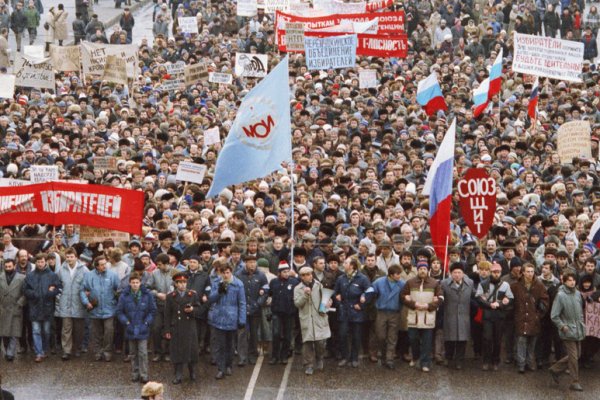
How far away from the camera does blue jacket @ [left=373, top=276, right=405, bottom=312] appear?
1830cm

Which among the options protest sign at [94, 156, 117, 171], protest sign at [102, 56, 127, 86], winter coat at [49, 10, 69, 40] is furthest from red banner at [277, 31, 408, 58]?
winter coat at [49, 10, 69, 40]

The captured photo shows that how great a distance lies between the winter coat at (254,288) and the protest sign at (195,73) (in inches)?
532

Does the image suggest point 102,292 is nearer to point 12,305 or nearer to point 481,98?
point 12,305

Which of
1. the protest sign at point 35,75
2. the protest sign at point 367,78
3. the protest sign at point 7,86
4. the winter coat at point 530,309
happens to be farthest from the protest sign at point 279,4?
the winter coat at point 530,309

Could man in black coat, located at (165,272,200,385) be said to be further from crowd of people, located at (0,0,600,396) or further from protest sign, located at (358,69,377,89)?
protest sign, located at (358,69,377,89)

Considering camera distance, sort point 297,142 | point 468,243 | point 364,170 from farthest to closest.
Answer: point 297,142 → point 364,170 → point 468,243

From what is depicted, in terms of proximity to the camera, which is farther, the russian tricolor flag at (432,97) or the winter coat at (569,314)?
the russian tricolor flag at (432,97)

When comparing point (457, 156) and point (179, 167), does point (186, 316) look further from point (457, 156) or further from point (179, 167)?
point (457, 156)

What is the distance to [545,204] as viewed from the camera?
2247 centimetres

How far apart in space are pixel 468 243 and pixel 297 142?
777 centimetres

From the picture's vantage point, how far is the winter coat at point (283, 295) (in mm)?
18219

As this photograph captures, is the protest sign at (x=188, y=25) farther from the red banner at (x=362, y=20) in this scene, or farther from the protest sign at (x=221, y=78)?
the protest sign at (x=221, y=78)

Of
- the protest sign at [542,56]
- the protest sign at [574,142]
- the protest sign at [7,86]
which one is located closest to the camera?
the protest sign at [574,142]

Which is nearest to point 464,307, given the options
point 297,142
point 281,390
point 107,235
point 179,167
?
point 281,390
